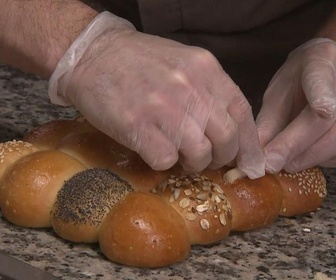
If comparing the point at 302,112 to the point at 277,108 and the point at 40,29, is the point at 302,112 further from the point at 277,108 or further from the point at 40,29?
the point at 40,29

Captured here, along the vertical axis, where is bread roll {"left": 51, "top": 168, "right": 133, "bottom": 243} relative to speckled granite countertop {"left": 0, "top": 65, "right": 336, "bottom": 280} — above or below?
above

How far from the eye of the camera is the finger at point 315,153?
1.50 metres

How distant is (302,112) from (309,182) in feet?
0.41

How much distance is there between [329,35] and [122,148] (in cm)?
51

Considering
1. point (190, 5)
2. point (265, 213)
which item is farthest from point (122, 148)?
point (190, 5)

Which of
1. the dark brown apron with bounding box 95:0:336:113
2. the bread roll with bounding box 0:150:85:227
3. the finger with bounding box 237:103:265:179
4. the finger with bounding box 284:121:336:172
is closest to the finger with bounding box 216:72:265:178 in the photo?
the finger with bounding box 237:103:265:179

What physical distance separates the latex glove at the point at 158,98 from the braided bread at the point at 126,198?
0.06 metres

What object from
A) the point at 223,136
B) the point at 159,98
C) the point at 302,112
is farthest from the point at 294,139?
the point at 159,98

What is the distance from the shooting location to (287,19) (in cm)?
182

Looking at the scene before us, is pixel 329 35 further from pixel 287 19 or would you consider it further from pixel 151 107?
pixel 151 107

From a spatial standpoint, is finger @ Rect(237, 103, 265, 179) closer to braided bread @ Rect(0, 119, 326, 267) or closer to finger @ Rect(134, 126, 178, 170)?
braided bread @ Rect(0, 119, 326, 267)

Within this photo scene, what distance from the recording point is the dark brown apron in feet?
5.63

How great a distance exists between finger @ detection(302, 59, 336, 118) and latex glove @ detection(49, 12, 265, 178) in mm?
130

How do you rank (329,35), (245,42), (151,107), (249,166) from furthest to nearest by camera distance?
(245,42) < (329,35) < (249,166) < (151,107)
